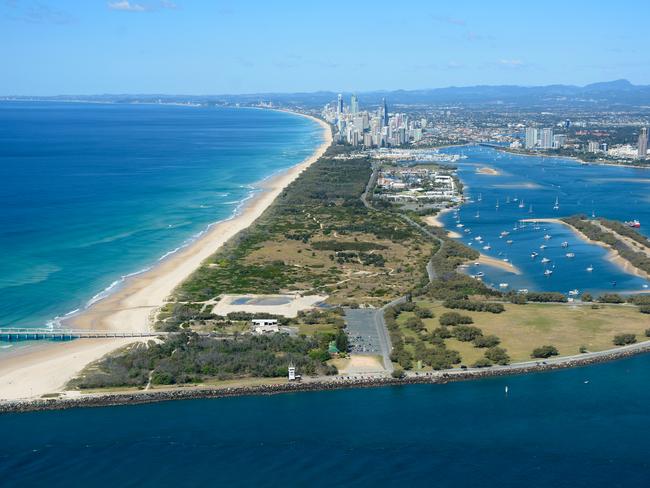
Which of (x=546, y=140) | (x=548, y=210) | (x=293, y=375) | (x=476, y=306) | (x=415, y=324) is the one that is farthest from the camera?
(x=546, y=140)

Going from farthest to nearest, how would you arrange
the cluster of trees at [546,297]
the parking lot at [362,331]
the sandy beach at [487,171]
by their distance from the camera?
the sandy beach at [487,171] < the cluster of trees at [546,297] < the parking lot at [362,331]

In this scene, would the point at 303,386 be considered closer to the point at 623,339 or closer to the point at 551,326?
the point at 551,326

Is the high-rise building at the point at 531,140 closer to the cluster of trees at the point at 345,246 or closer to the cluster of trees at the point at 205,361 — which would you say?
the cluster of trees at the point at 345,246

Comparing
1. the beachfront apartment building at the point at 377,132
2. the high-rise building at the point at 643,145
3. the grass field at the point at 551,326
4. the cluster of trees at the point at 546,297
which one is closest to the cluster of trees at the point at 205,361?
the grass field at the point at 551,326

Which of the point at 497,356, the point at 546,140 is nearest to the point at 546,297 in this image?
the point at 497,356

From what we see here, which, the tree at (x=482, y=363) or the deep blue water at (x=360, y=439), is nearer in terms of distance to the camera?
the deep blue water at (x=360, y=439)
